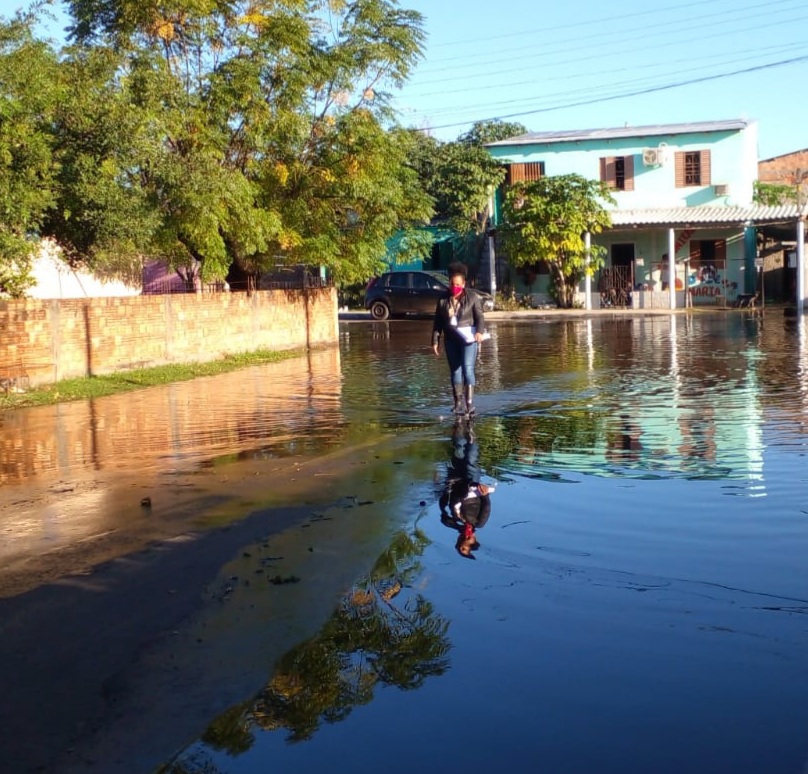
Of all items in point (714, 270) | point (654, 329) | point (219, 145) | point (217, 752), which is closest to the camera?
point (217, 752)

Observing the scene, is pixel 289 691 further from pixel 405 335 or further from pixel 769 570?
pixel 405 335

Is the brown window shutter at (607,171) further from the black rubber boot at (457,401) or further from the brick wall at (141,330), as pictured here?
the black rubber boot at (457,401)

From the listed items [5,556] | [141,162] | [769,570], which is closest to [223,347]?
[141,162]

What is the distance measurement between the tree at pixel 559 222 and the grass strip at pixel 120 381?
21.7 metres

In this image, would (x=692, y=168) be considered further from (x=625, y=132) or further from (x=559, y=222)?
(x=559, y=222)

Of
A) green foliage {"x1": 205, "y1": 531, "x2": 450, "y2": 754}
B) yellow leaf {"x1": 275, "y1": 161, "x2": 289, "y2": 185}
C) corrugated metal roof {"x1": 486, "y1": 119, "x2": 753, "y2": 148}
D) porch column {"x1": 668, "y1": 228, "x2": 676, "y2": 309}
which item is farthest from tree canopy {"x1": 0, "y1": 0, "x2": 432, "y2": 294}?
corrugated metal roof {"x1": 486, "y1": 119, "x2": 753, "y2": 148}

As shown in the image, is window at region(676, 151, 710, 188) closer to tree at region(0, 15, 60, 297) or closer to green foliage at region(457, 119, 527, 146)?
green foliage at region(457, 119, 527, 146)

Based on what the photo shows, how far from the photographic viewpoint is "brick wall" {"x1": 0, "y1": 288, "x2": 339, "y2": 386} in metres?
16.5

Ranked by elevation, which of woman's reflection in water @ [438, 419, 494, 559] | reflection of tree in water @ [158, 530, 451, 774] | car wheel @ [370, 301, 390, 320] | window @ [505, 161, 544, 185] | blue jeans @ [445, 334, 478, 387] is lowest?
reflection of tree in water @ [158, 530, 451, 774]

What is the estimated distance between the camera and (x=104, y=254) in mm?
17734

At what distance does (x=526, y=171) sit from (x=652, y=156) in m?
5.26

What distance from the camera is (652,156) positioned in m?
43.6

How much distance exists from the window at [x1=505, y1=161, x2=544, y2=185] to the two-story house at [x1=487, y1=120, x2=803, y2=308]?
0.04 metres

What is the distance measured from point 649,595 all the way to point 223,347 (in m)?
17.2
